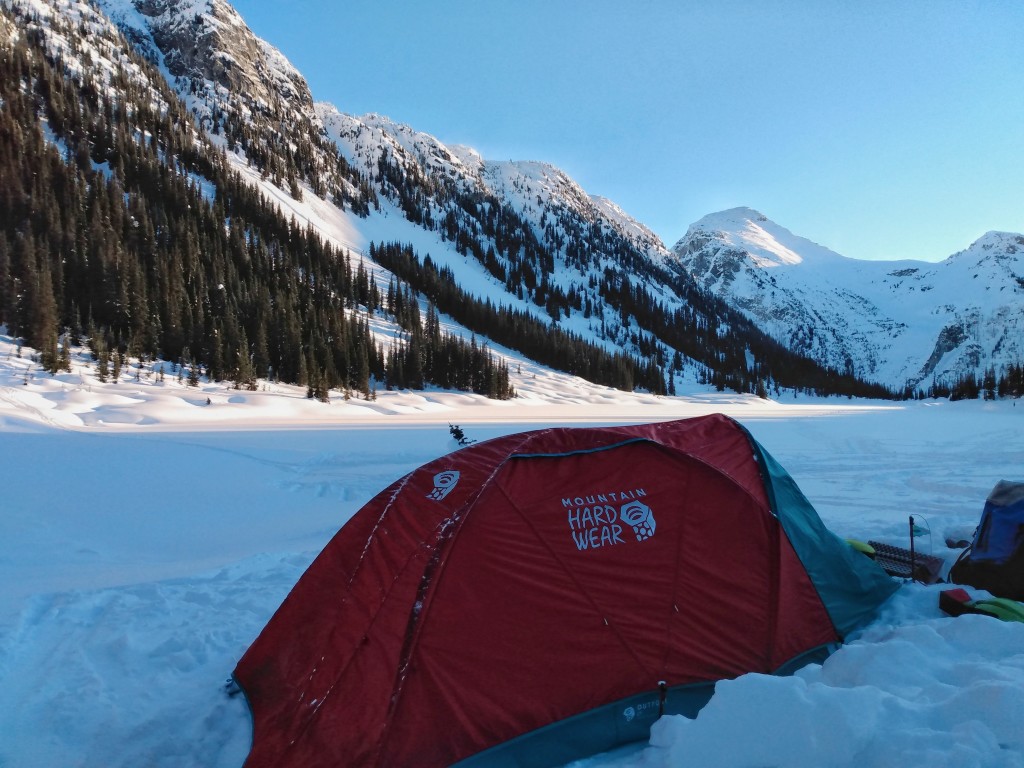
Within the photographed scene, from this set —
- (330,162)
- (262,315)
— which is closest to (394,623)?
(262,315)

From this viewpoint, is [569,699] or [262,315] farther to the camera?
[262,315]

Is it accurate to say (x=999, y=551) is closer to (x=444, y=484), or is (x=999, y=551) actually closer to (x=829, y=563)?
(x=829, y=563)

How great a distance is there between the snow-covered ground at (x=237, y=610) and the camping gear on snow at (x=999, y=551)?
532 mm

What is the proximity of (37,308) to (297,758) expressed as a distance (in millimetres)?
37856

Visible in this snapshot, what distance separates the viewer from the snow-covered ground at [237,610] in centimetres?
243

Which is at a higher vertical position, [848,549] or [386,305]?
[386,305]

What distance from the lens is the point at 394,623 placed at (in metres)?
3.12

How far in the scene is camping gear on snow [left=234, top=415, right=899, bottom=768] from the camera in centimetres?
292

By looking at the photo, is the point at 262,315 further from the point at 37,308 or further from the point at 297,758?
the point at 297,758

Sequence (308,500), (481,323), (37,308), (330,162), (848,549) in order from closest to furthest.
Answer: (848,549)
(308,500)
(37,308)
(481,323)
(330,162)

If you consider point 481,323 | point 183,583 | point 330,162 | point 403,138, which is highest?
point 403,138

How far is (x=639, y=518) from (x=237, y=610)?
4.03 meters

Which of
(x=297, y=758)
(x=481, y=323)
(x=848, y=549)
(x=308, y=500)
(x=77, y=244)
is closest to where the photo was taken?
(x=297, y=758)

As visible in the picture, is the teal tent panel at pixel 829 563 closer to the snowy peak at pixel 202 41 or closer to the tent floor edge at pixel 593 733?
the tent floor edge at pixel 593 733
